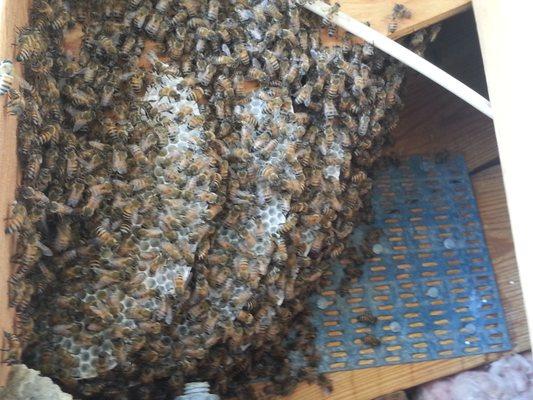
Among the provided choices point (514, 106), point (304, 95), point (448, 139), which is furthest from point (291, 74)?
point (448, 139)

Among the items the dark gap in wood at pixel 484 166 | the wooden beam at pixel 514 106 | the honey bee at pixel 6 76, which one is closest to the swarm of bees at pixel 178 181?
the honey bee at pixel 6 76

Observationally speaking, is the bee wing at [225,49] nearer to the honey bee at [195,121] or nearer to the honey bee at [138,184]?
the honey bee at [195,121]

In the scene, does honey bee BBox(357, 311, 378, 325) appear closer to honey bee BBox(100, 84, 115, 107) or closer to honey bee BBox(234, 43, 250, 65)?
honey bee BBox(234, 43, 250, 65)

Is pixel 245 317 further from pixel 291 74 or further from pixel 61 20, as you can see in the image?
pixel 61 20

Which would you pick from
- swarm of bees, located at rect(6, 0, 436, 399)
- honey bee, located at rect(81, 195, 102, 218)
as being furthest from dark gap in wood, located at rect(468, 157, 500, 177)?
honey bee, located at rect(81, 195, 102, 218)

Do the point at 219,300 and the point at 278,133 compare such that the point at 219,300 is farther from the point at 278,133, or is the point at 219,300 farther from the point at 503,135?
the point at 503,135
